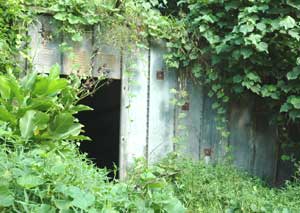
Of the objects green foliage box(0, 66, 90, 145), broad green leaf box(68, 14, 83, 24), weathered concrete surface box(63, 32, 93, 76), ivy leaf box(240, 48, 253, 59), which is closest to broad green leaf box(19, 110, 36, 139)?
green foliage box(0, 66, 90, 145)

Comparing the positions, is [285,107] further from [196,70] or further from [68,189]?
[68,189]

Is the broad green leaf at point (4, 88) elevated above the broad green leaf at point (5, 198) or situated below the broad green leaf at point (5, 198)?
above

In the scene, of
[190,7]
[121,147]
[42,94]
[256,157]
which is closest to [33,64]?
[42,94]

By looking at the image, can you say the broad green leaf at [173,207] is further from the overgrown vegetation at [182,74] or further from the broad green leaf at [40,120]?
the broad green leaf at [40,120]

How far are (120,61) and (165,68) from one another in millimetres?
424

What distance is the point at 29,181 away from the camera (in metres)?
1.80

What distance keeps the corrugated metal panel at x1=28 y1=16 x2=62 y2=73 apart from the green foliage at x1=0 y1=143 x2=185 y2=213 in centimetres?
136

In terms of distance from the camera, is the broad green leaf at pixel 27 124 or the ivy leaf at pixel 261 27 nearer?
the broad green leaf at pixel 27 124

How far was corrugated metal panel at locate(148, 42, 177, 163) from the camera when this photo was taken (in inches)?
151

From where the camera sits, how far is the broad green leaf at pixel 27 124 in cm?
257

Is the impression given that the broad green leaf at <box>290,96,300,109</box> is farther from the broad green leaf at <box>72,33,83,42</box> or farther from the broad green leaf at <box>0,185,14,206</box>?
the broad green leaf at <box>0,185,14,206</box>

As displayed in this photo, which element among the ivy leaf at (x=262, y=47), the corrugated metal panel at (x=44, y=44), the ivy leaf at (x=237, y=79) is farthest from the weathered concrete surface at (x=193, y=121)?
the corrugated metal panel at (x=44, y=44)

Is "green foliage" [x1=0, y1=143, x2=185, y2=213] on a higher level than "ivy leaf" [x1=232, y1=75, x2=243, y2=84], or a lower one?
lower

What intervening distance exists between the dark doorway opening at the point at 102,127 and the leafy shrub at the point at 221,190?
1412 millimetres
